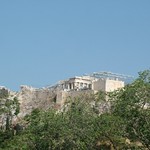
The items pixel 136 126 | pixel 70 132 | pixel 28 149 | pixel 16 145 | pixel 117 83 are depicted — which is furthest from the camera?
pixel 117 83

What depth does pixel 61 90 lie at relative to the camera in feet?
259

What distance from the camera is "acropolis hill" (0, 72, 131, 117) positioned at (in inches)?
2933

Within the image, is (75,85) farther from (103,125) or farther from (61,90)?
(103,125)

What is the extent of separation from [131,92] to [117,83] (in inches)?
1512

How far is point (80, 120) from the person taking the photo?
40.0 meters

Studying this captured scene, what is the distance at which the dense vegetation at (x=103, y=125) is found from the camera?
117 ft

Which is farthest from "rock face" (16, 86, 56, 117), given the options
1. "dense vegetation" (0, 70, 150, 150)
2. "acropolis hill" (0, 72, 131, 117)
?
"dense vegetation" (0, 70, 150, 150)

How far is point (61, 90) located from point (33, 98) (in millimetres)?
6005

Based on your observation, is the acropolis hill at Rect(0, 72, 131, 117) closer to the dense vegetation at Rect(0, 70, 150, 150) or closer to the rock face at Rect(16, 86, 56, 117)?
the rock face at Rect(16, 86, 56, 117)

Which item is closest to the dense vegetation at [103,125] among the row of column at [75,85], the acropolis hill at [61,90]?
the acropolis hill at [61,90]

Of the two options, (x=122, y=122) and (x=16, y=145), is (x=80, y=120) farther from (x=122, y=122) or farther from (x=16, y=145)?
(x=16, y=145)

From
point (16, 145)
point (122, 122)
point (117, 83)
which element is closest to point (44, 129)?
point (122, 122)

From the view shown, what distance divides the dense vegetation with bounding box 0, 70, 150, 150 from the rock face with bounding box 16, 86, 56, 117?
34.2 meters

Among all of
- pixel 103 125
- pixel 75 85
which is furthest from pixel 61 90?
pixel 103 125
